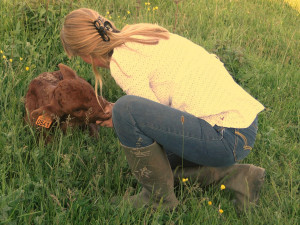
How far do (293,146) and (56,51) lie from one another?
2196 millimetres

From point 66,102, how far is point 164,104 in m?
0.65

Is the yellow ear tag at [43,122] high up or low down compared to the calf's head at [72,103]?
down

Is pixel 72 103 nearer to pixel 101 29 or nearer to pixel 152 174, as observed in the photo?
pixel 101 29

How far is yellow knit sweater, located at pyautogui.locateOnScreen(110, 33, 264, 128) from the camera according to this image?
2309mm

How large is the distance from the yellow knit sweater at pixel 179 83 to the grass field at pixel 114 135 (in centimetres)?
44

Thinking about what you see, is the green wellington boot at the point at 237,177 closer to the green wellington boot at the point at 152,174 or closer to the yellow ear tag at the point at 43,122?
the green wellington boot at the point at 152,174

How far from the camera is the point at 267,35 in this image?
16.7ft

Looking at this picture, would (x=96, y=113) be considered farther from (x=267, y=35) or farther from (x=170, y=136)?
(x=267, y=35)

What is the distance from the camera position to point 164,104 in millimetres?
2404

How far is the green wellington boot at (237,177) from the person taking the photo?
248 centimetres

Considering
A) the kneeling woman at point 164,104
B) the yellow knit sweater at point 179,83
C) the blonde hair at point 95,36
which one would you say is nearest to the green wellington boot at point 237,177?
the kneeling woman at point 164,104

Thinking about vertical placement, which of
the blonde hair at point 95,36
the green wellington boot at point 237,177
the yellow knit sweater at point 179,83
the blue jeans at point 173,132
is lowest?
the green wellington boot at point 237,177

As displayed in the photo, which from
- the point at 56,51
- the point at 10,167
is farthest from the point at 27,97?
the point at 56,51

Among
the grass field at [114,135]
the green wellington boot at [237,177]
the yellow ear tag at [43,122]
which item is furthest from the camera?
the yellow ear tag at [43,122]
